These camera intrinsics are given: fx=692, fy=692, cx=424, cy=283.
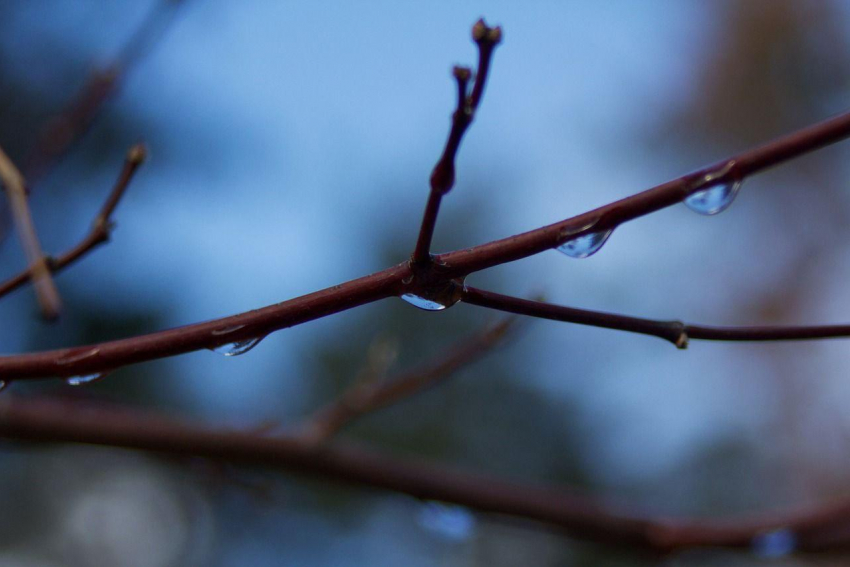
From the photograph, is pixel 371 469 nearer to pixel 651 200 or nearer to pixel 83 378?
pixel 83 378

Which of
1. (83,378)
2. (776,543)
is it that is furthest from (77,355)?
(776,543)

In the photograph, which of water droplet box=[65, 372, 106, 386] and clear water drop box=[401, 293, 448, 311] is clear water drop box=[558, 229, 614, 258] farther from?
water droplet box=[65, 372, 106, 386]

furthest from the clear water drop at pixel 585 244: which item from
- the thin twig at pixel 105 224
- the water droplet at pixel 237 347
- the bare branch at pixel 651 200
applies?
the thin twig at pixel 105 224

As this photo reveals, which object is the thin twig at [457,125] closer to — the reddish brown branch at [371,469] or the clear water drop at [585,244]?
the clear water drop at [585,244]

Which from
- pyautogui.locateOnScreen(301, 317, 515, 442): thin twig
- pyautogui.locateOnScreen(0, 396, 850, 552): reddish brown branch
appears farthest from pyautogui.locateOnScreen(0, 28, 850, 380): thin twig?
pyautogui.locateOnScreen(0, 396, 850, 552): reddish brown branch

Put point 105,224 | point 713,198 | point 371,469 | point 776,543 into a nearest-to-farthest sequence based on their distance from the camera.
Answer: point 713,198, point 105,224, point 776,543, point 371,469

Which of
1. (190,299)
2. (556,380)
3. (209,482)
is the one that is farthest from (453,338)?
(209,482)

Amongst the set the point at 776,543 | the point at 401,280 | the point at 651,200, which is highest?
the point at 776,543
